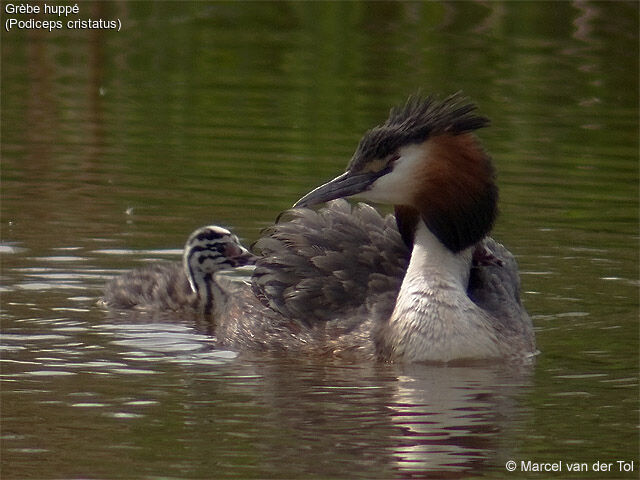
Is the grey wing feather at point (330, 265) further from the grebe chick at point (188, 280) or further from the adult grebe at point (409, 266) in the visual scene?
the grebe chick at point (188, 280)

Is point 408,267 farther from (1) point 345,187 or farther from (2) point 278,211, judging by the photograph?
(2) point 278,211

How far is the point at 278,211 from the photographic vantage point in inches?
502

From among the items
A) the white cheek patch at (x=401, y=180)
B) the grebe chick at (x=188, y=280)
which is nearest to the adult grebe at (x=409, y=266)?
the white cheek patch at (x=401, y=180)

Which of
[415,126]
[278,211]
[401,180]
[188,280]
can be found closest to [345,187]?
[401,180]

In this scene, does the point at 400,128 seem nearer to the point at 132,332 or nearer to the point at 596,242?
the point at 132,332

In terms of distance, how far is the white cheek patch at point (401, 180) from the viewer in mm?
9195

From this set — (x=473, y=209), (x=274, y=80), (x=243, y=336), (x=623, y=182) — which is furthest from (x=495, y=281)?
(x=274, y=80)

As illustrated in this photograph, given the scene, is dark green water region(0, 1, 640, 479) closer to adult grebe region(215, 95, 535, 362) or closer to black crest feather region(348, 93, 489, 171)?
adult grebe region(215, 95, 535, 362)

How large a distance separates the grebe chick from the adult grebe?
1171 mm

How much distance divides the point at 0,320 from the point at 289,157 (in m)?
5.32

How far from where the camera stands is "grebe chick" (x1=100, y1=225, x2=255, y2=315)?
34.9 feet

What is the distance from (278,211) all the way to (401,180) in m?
3.63

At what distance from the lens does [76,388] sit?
27.6 feet

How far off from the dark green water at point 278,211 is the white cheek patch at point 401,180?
3.22 ft
